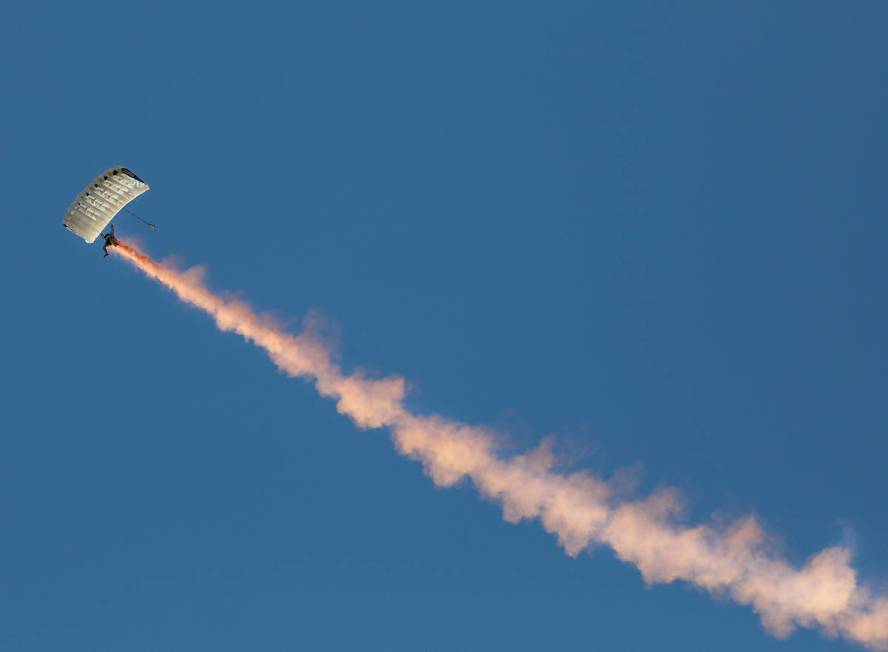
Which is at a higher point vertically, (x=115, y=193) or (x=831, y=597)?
(x=831, y=597)

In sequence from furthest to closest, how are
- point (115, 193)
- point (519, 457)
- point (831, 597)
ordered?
point (519, 457) < point (831, 597) < point (115, 193)

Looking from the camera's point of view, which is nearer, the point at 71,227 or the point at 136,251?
the point at 71,227

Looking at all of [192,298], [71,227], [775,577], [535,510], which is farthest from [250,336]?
[775,577]

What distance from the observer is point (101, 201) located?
9431cm

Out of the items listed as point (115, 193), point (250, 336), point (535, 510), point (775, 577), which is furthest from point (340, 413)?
point (775, 577)

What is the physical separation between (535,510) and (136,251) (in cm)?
3915

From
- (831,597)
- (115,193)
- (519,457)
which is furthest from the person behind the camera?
(519,457)

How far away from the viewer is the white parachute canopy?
92688 mm

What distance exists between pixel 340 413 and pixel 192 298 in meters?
15.9

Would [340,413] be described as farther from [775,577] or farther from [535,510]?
[775,577]

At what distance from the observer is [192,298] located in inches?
4291

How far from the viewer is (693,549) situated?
104m

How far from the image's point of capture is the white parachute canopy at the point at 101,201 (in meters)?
92.7

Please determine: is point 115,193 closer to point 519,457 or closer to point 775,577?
point 519,457
